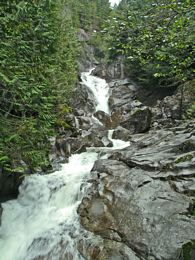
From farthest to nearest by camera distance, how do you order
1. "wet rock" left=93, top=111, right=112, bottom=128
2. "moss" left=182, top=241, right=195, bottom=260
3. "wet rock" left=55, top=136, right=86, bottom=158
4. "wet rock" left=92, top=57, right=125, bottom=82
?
"wet rock" left=92, top=57, right=125, bottom=82 → "wet rock" left=93, top=111, right=112, bottom=128 → "wet rock" left=55, top=136, right=86, bottom=158 → "moss" left=182, top=241, right=195, bottom=260

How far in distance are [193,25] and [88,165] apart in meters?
8.83

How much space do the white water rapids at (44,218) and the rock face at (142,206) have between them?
593 millimetres

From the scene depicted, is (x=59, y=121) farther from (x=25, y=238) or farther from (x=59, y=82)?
(x=25, y=238)

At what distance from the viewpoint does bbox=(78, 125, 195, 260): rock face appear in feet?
19.9

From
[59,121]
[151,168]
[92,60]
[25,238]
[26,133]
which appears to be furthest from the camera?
[92,60]

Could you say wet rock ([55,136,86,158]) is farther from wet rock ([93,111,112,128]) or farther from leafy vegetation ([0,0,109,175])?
wet rock ([93,111,112,128])

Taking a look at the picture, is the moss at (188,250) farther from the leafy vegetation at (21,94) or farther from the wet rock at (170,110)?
the wet rock at (170,110)

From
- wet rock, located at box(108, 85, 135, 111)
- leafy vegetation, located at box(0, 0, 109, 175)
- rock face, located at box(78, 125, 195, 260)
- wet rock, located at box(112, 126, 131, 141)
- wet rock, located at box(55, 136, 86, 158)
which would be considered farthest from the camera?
wet rock, located at box(108, 85, 135, 111)

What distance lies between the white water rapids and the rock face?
0.59m

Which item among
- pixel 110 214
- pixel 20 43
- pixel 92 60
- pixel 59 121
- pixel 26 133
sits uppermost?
pixel 92 60

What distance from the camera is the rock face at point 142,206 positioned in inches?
238

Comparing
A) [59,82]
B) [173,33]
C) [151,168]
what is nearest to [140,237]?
[151,168]

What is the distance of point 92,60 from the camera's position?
144 ft

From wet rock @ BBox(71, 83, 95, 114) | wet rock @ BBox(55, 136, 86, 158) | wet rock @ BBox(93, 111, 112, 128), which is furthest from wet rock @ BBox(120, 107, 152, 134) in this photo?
wet rock @ BBox(55, 136, 86, 158)
